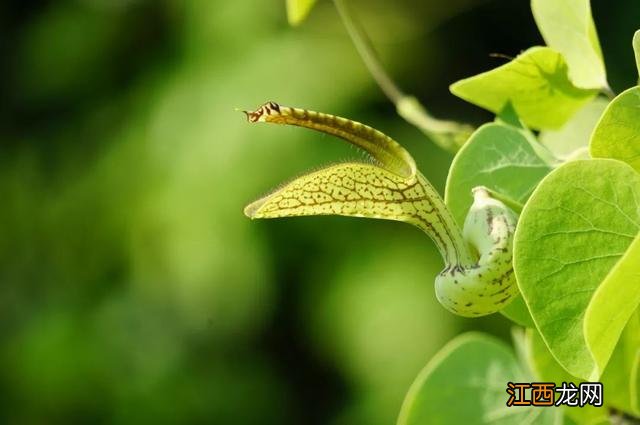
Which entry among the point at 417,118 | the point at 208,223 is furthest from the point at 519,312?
the point at 208,223

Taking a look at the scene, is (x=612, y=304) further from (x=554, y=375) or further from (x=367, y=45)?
(x=367, y=45)

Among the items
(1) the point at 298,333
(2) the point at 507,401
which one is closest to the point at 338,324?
(1) the point at 298,333

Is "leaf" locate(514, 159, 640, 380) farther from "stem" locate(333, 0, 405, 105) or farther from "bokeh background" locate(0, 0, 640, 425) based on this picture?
"bokeh background" locate(0, 0, 640, 425)

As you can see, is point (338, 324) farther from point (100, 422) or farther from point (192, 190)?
point (100, 422)

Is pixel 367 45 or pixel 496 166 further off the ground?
pixel 367 45

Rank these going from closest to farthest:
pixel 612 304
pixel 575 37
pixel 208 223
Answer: pixel 612 304 → pixel 575 37 → pixel 208 223

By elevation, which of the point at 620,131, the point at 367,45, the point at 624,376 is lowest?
the point at 624,376

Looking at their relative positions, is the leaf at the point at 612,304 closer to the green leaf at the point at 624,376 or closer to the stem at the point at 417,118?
the green leaf at the point at 624,376
